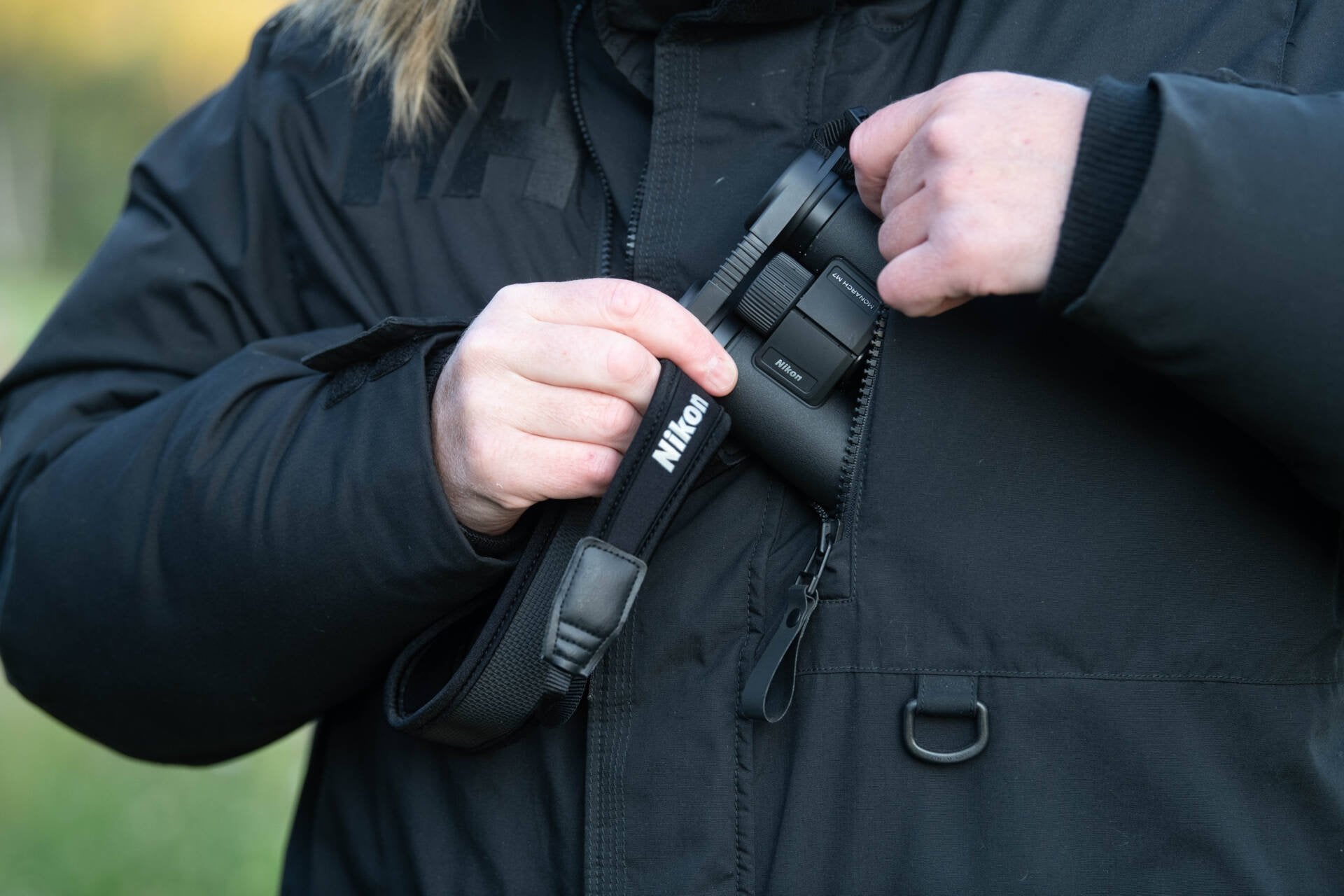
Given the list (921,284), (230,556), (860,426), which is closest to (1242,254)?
(921,284)

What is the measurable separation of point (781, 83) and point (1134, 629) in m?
0.57

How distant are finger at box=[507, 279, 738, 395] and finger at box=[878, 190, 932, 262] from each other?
0.55 ft

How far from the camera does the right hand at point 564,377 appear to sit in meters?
0.89

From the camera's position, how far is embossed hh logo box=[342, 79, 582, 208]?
1.14 meters

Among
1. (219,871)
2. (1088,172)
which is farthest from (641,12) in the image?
(219,871)

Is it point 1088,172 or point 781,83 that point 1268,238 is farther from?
point 781,83

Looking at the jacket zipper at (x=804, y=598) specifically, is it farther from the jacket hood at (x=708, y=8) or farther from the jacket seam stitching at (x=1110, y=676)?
the jacket hood at (x=708, y=8)

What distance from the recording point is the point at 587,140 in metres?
1.12

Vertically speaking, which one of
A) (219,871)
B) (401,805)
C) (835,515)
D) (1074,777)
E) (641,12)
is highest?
(641,12)

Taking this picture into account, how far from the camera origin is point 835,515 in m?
0.92

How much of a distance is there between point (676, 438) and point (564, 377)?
0.11 m

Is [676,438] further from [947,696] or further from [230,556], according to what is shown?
[230,556]

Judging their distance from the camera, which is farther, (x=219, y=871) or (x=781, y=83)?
(x=219, y=871)

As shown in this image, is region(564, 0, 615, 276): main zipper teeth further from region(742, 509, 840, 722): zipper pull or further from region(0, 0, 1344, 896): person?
region(742, 509, 840, 722): zipper pull
